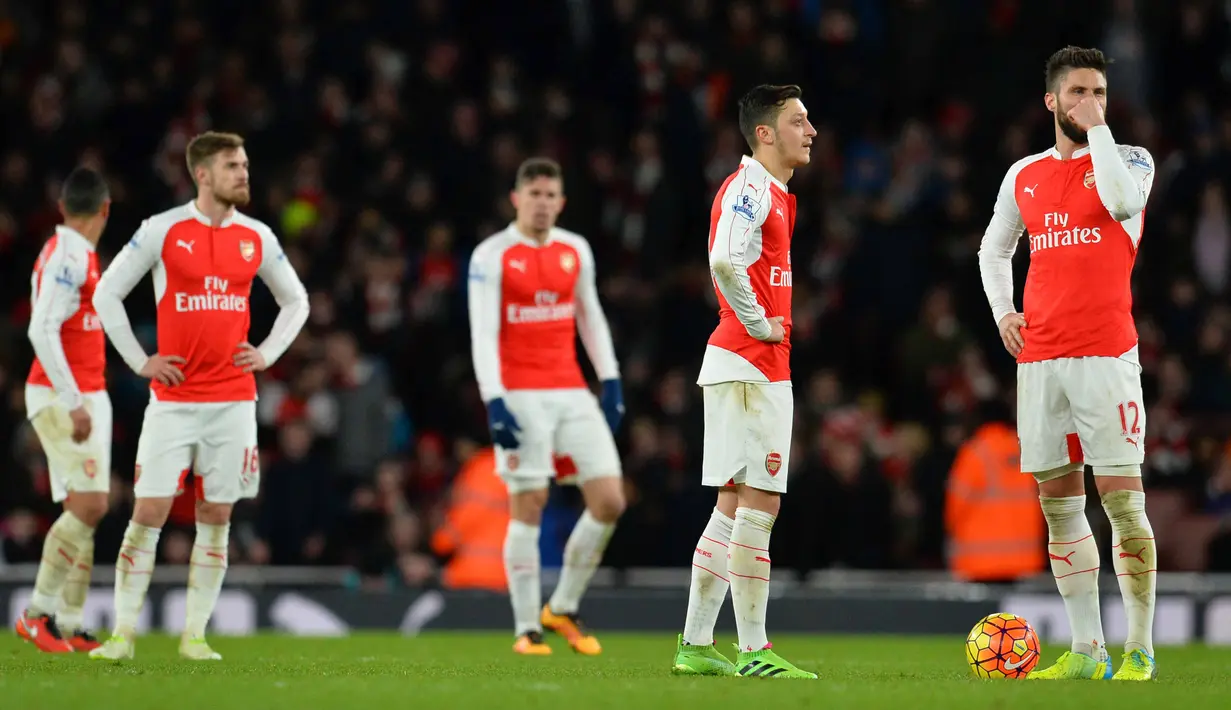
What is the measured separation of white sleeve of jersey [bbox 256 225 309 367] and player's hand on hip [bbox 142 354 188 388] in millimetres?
645

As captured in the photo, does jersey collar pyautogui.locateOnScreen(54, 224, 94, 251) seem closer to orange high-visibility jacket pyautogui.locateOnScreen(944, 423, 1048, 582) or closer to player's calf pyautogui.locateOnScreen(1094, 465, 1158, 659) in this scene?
player's calf pyautogui.locateOnScreen(1094, 465, 1158, 659)

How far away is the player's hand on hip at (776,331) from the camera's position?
8.48 metres

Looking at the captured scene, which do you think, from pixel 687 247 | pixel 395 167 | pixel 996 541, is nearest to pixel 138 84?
pixel 395 167

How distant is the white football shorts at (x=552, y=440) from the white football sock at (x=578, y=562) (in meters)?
0.34

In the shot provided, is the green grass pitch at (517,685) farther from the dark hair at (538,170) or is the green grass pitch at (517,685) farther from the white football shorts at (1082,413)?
the dark hair at (538,170)

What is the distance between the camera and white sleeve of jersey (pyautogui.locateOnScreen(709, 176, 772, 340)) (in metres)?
8.35

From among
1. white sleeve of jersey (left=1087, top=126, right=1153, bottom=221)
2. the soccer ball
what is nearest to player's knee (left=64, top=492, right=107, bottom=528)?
the soccer ball

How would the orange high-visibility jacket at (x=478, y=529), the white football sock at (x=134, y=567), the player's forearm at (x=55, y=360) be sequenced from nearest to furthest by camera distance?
the white football sock at (x=134, y=567) → the player's forearm at (x=55, y=360) → the orange high-visibility jacket at (x=478, y=529)

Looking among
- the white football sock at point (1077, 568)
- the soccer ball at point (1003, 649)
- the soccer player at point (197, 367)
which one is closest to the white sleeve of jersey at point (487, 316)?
the soccer player at point (197, 367)

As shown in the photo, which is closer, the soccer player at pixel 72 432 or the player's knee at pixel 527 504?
the soccer player at pixel 72 432

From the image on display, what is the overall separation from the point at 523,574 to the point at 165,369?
285 centimetres

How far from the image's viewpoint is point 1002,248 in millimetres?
9164

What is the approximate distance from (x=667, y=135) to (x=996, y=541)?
679 cm

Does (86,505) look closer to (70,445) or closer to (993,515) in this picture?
(70,445)
